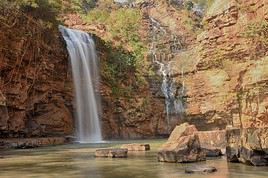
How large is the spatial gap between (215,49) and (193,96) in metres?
4.31

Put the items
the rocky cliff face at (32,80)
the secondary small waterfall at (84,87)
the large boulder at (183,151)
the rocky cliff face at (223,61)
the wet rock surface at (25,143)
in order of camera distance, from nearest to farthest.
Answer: the large boulder at (183,151), the wet rock surface at (25,143), the rocky cliff face at (32,80), the rocky cliff face at (223,61), the secondary small waterfall at (84,87)

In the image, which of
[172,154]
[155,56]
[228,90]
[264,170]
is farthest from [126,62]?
[264,170]

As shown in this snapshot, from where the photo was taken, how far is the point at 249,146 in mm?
10203

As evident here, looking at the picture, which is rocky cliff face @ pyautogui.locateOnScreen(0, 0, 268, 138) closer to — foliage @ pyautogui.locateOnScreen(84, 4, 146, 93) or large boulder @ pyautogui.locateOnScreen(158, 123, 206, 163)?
foliage @ pyautogui.locateOnScreen(84, 4, 146, 93)

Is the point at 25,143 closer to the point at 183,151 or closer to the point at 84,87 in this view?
the point at 84,87

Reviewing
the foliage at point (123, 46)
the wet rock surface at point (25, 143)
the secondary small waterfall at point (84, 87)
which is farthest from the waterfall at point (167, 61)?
the wet rock surface at point (25, 143)

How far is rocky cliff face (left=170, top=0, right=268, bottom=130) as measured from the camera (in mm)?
26656

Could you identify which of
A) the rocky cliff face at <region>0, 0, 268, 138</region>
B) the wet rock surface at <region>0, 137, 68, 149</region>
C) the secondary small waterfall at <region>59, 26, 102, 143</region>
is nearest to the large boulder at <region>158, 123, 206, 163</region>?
the rocky cliff face at <region>0, 0, 268, 138</region>

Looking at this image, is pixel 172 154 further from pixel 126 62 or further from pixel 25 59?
pixel 126 62

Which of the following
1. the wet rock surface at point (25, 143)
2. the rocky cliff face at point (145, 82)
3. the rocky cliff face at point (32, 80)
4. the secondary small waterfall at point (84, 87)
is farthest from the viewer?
the secondary small waterfall at point (84, 87)

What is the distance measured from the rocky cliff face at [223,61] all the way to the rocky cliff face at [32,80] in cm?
1030

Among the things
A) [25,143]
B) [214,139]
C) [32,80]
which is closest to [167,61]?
[32,80]

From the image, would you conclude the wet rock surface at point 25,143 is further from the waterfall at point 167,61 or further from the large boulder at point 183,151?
the large boulder at point 183,151

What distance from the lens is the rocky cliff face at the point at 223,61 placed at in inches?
1049
